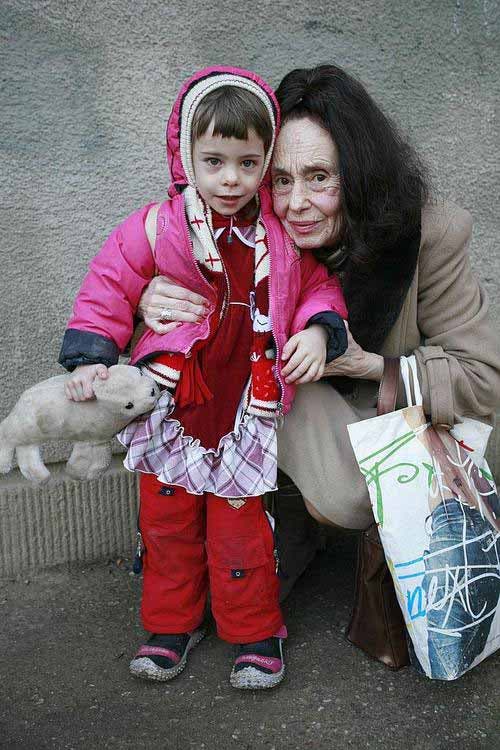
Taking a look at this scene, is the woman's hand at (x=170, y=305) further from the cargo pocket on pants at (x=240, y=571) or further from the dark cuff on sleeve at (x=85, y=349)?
the cargo pocket on pants at (x=240, y=571)

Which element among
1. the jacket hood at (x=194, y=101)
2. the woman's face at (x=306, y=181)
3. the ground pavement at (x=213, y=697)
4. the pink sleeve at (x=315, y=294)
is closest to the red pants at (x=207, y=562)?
the ground pavement at (x=213, y=697)

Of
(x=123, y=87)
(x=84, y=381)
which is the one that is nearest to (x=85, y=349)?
(x=84, y=381)

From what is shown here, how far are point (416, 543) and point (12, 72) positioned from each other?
1.99m

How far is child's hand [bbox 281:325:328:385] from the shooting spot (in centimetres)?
210

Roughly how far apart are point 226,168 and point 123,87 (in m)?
0.93

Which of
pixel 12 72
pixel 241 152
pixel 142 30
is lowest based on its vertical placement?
pixel 241 152

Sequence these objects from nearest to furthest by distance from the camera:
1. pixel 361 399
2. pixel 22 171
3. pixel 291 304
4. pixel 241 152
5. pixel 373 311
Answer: pixel 241 152
pixel 291 304
pixel 373 311
pixel 361 399
pixel 22 171

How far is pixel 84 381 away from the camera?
6.75ft

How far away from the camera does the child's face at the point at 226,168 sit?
205 centimetres

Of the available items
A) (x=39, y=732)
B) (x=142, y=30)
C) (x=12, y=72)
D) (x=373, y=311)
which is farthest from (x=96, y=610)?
(x=142, y=30)

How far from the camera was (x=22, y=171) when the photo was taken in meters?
2.72

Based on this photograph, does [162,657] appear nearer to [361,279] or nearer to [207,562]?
[207,562]

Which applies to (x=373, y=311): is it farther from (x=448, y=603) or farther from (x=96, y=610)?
(x=96, y=610)

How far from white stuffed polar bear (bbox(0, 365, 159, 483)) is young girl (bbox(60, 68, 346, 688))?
4 centimetres
